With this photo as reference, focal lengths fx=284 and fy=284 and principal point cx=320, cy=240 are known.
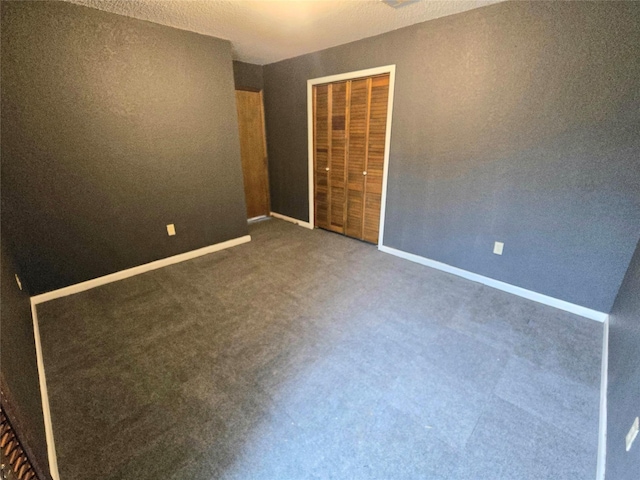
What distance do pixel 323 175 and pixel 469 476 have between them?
334 centimetres

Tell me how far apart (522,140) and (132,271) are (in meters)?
3.74

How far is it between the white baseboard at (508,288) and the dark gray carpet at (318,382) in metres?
0.08

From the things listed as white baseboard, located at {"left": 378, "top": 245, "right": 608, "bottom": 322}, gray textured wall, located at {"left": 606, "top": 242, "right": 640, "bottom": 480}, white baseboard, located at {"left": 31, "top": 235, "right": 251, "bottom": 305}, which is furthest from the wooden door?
gray textured wall, located at {"left": 606, "top": 242, "right": 640, "bottom": 480}

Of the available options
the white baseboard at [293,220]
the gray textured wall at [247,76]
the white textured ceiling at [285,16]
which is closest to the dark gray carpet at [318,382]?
the white baseboard at [293,220]

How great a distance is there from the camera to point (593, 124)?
77.4 inches

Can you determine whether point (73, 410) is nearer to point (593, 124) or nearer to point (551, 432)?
point (551, 432)

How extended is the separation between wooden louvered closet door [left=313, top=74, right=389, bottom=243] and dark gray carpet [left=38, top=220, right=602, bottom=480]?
46.5 inches

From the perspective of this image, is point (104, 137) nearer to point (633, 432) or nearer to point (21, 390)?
point (21, 390)

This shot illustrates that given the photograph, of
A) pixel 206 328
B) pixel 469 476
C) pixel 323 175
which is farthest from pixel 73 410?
pixel 323 175

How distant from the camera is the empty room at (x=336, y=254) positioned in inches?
53.1

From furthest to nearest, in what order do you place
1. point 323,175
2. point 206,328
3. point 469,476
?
point 323,175
point 206,328
point 469,476

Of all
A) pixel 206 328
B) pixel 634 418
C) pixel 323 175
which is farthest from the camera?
pixel 323 175

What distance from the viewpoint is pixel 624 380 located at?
51.0 inches

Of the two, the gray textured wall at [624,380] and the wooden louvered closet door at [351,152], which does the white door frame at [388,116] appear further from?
the gray textured wall at [624,380]
